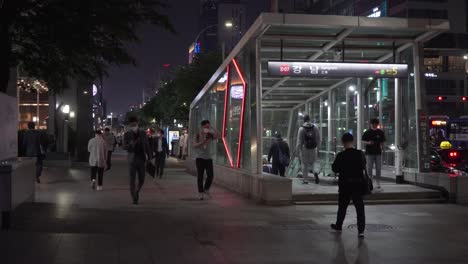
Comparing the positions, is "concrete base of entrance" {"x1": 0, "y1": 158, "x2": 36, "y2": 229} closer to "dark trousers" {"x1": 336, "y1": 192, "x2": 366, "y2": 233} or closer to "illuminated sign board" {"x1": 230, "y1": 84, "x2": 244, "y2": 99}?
"dark trousers" {"x1": 336, "y1": 192, "x2": 366, "y2": 233}

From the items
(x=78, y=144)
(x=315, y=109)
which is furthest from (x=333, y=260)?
(x=78, y=144)

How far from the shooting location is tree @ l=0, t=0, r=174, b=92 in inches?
410

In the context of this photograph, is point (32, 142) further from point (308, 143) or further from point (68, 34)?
point (308, 143)

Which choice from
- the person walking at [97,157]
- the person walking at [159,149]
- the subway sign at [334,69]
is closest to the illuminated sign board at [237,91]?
the subway sign at [334,69]

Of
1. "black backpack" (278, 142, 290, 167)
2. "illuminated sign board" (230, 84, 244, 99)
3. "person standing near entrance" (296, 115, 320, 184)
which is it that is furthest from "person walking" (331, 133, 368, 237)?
"black backpack" (278, 142, 290, 167)

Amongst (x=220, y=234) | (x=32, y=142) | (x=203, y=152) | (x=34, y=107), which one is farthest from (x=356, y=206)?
(x=34, y=107)

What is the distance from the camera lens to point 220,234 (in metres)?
8.35

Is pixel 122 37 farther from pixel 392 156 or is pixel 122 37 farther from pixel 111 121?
pixel 111 121

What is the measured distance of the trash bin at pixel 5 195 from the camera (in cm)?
815

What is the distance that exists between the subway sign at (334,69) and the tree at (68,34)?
2723 mm

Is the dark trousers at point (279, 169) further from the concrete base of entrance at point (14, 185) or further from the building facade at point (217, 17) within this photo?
the building facade at point (217, 17)

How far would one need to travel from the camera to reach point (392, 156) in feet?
50.5

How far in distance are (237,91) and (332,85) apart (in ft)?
14.8

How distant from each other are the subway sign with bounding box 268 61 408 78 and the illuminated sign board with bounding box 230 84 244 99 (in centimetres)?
161
